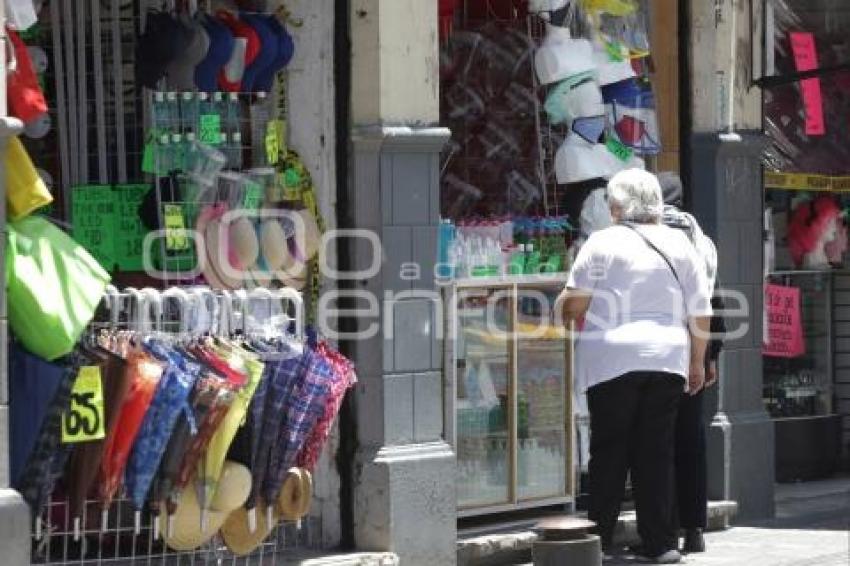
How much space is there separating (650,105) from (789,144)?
1.89 metres

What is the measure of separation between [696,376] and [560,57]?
198cm

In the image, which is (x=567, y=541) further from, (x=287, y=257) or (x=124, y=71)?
(x=124, y=71)

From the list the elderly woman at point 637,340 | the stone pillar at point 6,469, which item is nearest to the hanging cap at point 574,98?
the elderly woman at point 637,340

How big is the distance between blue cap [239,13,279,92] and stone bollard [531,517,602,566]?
3.03m

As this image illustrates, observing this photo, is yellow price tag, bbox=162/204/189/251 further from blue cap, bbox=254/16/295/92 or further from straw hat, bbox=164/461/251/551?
straw hat, bbox=164/461/251/551

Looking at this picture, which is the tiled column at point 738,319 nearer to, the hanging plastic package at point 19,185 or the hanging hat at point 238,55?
the hanging hat at point 238,55

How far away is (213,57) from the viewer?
9594 mm

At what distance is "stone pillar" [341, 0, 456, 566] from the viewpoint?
9.76 metres

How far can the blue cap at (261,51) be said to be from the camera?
9703 mm

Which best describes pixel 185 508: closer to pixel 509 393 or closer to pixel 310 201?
pixel 310 201

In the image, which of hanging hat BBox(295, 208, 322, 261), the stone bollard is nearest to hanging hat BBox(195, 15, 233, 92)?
hanging hat BBox(295, 208, 322, 261)

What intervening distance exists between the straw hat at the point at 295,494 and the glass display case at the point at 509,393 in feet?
3.78

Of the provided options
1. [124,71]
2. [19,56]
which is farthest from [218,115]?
[19,56]

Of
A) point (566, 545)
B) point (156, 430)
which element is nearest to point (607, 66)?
point (156, 430)
